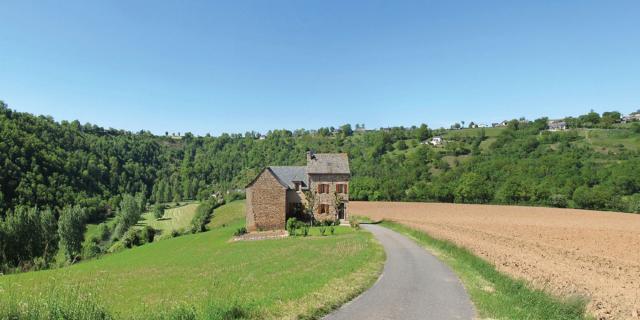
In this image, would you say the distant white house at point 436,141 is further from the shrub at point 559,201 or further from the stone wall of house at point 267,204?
the stone wall of house at point 267,204

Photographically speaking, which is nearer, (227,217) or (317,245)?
(317,245)

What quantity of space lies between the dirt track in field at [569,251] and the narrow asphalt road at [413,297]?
395cm

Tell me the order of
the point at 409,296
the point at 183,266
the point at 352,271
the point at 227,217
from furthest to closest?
Result: 1. the point at 227,217
2. the point at 183,266
3. the point at 352,271
4. the point at 409,296

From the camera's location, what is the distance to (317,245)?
3225 cm

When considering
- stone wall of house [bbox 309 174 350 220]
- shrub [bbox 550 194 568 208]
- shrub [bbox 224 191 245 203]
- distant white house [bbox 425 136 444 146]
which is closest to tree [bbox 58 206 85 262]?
shrub [bbox 224 191 245 203]

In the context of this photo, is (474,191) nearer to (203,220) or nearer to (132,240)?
(203,220)

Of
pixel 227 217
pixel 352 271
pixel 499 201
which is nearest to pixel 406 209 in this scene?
pixel 499 201

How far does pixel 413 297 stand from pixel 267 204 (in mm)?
37286

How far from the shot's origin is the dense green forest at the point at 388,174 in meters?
80.2

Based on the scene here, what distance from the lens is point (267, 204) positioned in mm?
49375

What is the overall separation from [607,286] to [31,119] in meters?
170

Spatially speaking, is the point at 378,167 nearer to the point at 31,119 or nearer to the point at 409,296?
the point at 409,296

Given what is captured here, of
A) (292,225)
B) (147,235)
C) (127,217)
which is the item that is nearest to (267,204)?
(292,225)

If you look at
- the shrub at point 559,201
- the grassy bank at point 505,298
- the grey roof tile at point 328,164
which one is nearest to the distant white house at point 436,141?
the shrub at point 559,201
